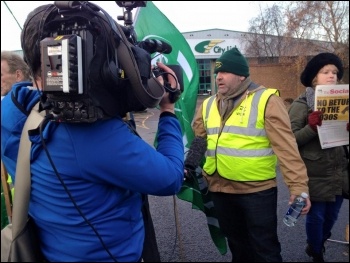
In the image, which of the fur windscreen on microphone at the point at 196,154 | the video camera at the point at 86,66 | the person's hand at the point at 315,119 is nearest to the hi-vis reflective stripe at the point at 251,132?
the fur windscreen on microphone at the point at 196,154

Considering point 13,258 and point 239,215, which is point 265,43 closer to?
point 239,215

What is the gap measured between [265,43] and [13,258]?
5.50 ft

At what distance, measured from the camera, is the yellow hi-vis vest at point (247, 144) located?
220 cm

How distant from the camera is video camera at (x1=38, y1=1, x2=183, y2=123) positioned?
96 centimetres

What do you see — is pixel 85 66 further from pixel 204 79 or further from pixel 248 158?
pixel 204 79

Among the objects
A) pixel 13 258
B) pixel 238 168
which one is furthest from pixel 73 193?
pixel 238 168

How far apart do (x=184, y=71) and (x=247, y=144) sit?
3.22ft

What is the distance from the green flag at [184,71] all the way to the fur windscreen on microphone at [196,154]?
0.27m

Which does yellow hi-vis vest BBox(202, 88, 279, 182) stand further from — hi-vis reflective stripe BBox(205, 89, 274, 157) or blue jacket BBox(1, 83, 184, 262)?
blue jacket BBox(1, 83, 184, 262)

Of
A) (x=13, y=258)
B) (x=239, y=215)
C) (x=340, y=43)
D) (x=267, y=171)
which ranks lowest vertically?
(x=239, y=215)

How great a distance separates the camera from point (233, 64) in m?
2.36

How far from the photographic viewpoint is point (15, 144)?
4.02 ft

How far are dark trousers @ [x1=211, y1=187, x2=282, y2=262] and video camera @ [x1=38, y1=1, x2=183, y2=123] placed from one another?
1.40 metres

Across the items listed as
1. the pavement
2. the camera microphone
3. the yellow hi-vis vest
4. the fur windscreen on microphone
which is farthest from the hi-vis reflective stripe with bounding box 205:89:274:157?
the camera microphone
